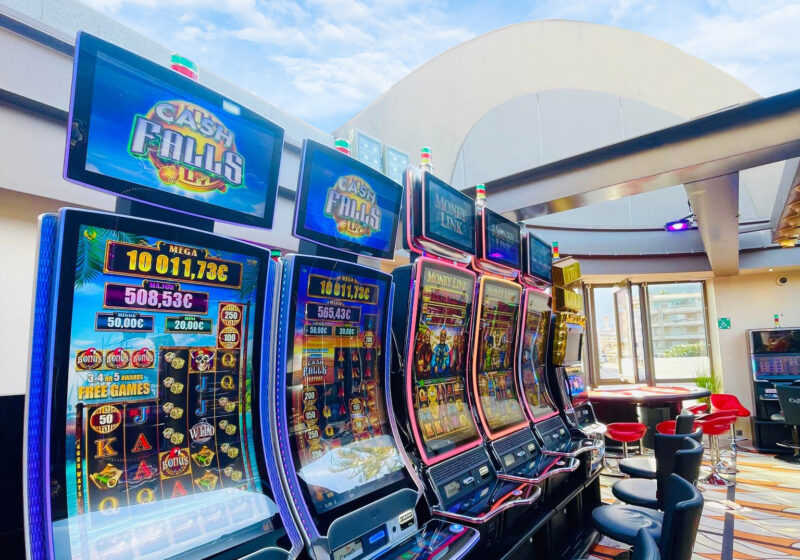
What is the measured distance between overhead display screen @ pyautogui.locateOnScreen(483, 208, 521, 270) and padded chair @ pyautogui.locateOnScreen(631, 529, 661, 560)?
5.45ft

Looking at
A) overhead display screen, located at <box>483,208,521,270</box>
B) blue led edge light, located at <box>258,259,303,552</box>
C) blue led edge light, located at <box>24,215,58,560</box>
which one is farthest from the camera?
overhead display screen, located at <box>483,208,521,270</box>

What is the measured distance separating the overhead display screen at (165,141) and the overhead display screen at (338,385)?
0.95 feet

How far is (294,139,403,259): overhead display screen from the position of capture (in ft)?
4.98

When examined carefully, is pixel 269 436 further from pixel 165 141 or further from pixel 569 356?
pixel 569 356

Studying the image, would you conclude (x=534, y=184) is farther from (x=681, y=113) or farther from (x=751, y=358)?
(x=751, y=358)

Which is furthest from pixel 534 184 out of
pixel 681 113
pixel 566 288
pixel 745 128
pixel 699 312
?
pixel 699 312

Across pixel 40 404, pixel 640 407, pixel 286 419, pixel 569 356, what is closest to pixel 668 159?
pixel 569 356

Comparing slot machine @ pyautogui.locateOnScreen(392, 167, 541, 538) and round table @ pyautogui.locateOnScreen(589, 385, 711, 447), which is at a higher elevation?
slot machine @ pyautogui.locateOnScreen(392, 167, 541, 538)

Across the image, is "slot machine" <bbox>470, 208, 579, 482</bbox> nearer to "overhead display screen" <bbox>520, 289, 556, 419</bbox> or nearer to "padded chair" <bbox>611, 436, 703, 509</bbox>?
"overhead display screen" <bbox>520, 289, 556, 419</bbox>

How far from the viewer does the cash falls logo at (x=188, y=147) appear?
3.54 ft

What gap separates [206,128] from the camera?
1.20 metres

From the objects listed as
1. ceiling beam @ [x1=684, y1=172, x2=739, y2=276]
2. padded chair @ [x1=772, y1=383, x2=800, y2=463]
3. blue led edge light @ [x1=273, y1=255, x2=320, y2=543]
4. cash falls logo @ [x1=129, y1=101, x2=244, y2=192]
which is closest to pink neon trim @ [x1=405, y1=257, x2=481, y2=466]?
blue led edge light @ [x1=273, y1=255, x2=320, y2=543]

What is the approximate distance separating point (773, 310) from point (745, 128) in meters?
6.27

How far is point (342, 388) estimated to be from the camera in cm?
158
